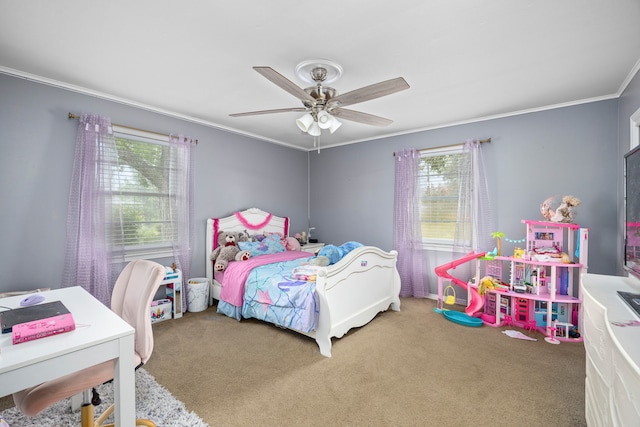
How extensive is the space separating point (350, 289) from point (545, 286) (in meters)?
2.21

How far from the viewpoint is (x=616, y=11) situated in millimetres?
1766

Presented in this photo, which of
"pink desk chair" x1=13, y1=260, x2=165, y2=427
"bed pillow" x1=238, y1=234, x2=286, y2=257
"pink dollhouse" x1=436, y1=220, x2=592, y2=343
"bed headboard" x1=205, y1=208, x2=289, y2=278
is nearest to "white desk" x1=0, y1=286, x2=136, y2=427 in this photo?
"pink desk chair" x1=13, y1=260, x2=165, y2=427

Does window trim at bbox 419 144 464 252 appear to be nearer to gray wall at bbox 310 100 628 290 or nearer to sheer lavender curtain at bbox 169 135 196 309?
gray wall at bbox 310 100 628 290

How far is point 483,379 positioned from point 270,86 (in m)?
3.12

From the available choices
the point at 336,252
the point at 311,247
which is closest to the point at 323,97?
the point at 336,252

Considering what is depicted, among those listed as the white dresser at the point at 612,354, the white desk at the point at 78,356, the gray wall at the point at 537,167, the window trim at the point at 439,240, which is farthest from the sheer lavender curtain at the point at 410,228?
the white desk at the point at 78,356

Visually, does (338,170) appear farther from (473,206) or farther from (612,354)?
(612,354)

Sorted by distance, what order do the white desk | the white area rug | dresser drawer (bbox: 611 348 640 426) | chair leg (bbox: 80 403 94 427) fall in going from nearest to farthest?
dresser drawer (bbox: 611 348 640 426) → the white desk → chair leg (bbox: 80 403 94 427) → the white area rug

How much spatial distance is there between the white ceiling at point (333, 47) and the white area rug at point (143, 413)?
253 centimetres

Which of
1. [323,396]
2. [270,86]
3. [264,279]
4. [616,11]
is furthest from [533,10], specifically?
[264,279]

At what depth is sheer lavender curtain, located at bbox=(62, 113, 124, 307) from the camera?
2.88 meters

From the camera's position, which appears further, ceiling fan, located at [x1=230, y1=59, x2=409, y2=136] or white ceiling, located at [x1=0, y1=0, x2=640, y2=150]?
ceiling fan, located at [x1=230, y1=59, x2=409, y2=136]

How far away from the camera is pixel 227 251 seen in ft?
12.4

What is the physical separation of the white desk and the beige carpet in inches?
29.0
